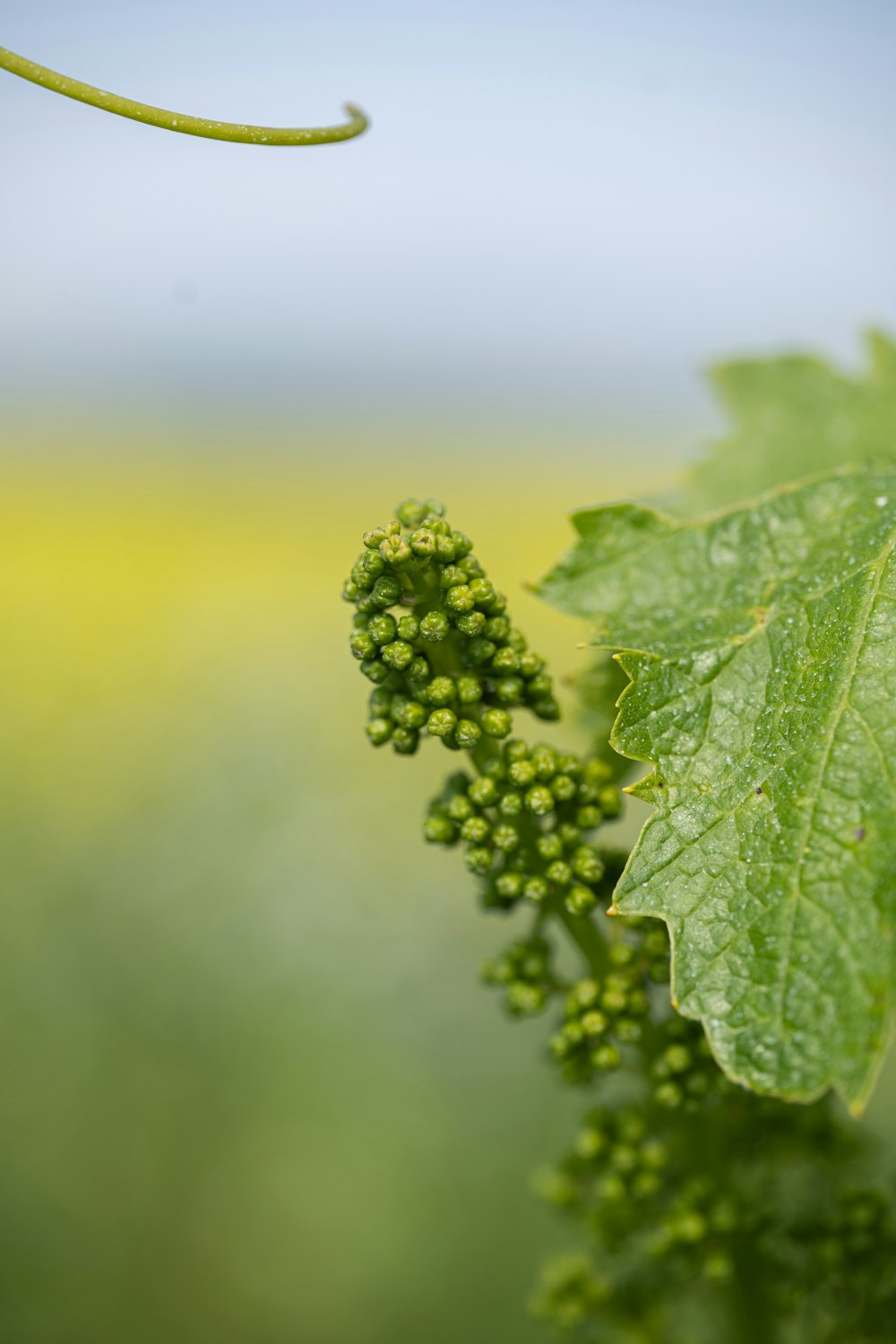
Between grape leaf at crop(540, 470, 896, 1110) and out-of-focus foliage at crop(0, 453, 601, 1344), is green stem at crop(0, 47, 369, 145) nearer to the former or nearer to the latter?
grape leaf at crop(540, 470, 896, 1110)

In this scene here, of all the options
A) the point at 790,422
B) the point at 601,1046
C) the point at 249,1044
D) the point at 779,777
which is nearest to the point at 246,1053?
the point at 249,1044

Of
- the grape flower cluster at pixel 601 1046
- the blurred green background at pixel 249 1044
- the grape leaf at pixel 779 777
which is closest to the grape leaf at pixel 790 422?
the grape leaf at pixel 779 777

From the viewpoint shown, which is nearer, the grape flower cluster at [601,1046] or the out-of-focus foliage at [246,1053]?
the grape flower cluster at [601,1046]

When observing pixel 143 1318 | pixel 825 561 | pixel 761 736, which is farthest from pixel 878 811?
pixel 143 1318

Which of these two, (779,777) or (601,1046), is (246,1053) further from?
(779,777)

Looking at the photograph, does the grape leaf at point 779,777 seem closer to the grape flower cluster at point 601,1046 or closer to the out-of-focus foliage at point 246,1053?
the grape flower cluster at point 601,1046
